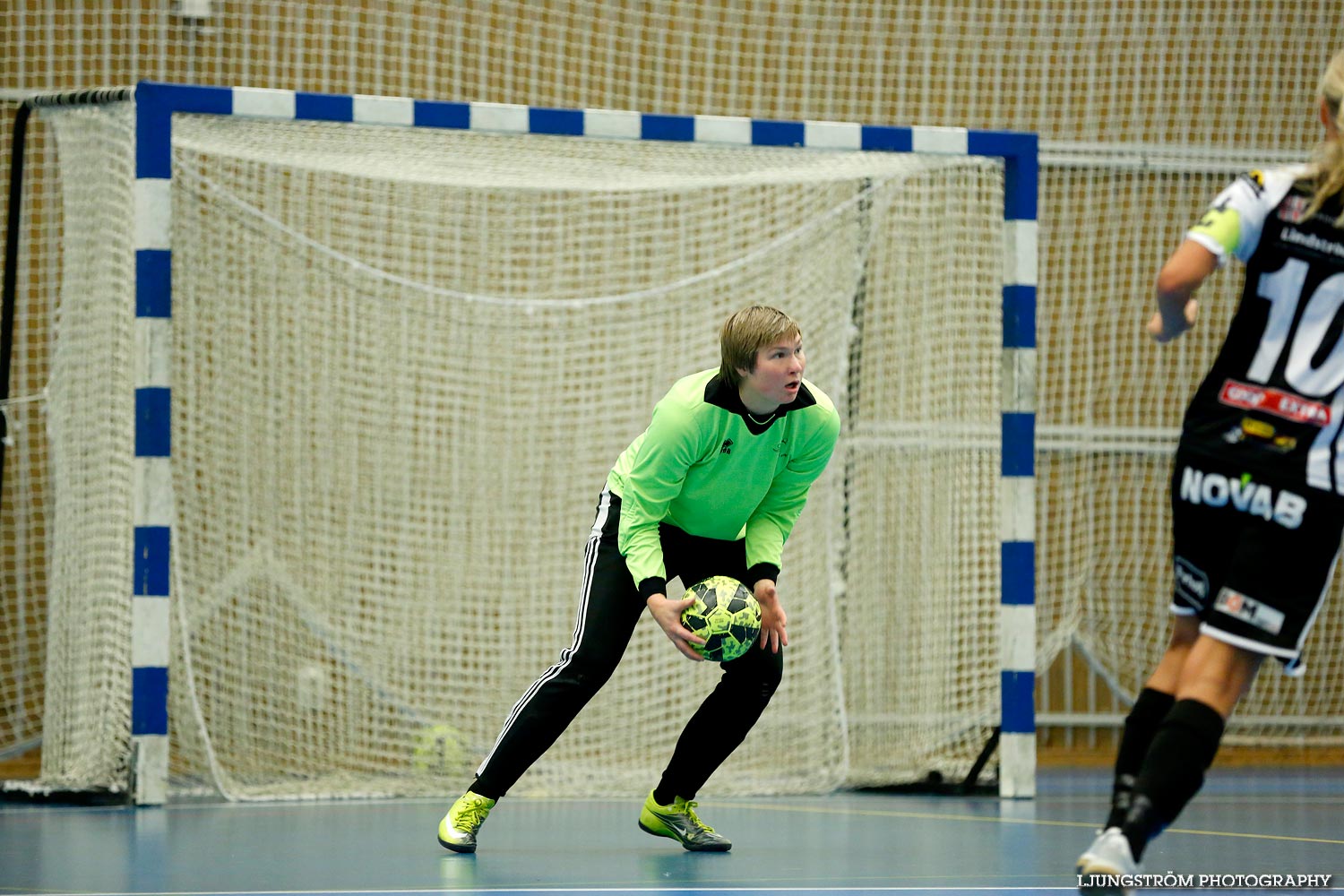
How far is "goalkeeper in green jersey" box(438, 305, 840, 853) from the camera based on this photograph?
3.92 m

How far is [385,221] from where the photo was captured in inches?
274

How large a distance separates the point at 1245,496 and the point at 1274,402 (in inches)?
7.5

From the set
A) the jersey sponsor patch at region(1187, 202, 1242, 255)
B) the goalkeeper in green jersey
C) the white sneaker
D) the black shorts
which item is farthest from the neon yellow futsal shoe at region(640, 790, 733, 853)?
the jersey sponsor patch at region(1187, 202, 1242, 255)

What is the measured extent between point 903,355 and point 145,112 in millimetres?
3258

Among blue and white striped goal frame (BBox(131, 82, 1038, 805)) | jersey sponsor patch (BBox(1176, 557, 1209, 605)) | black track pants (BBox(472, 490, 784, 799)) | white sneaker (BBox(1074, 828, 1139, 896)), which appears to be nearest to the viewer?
white sneaker (BBox(1074, 828, 1139, 896))

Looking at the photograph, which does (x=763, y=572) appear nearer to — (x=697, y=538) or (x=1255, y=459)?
(x=697, y=538)

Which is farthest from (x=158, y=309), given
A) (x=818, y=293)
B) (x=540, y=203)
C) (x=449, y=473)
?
(x=818, y=293)

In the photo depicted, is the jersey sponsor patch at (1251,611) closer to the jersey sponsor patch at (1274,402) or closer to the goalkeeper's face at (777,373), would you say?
the jersey sponsor patch at (1274,402)

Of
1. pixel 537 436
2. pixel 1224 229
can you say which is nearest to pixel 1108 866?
pixel 1224 229

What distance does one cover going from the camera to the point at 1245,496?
287 centimetres

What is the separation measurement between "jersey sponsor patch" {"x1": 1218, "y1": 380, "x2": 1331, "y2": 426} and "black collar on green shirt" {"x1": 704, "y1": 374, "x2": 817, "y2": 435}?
126cm

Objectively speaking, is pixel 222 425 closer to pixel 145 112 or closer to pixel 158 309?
pixel 158 309

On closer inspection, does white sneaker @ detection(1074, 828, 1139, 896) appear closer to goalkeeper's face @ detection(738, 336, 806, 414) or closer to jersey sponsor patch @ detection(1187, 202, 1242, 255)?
jersey sponsor patch @ detection(1187, 202, 1242, 255)

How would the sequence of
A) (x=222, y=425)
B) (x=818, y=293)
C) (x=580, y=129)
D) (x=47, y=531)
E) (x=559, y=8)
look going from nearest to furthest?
(x=580, y=129), (x=222, y=425), (x=818, y=293), (x=47, y=531), (x=559, y=8)
